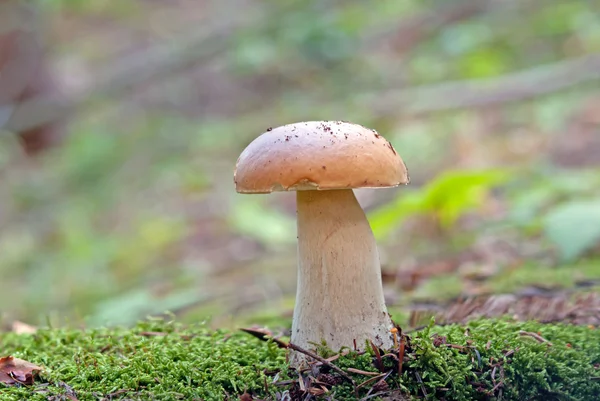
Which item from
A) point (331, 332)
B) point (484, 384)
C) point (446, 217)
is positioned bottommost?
point (484, 384)

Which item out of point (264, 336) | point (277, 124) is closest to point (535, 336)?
point (264, 336)

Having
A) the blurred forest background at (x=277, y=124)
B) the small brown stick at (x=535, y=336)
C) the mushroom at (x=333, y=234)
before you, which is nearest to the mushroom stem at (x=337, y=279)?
the mushroom at (x=333, y=234)

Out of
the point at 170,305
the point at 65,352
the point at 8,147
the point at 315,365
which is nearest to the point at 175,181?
the point at 8,147

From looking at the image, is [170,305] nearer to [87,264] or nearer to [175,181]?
[87,264]

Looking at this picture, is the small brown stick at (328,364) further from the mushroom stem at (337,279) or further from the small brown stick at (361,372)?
the mushroom stem at (337,279)

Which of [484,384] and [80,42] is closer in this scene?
[484,384]

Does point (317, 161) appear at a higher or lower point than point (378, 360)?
higher

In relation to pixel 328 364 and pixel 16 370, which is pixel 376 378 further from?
pixel 16 370

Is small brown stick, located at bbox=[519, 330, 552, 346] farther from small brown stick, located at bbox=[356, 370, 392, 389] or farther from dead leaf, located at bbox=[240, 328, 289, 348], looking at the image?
dead leaf, located at bbox=[240, 328, 289, 348]
